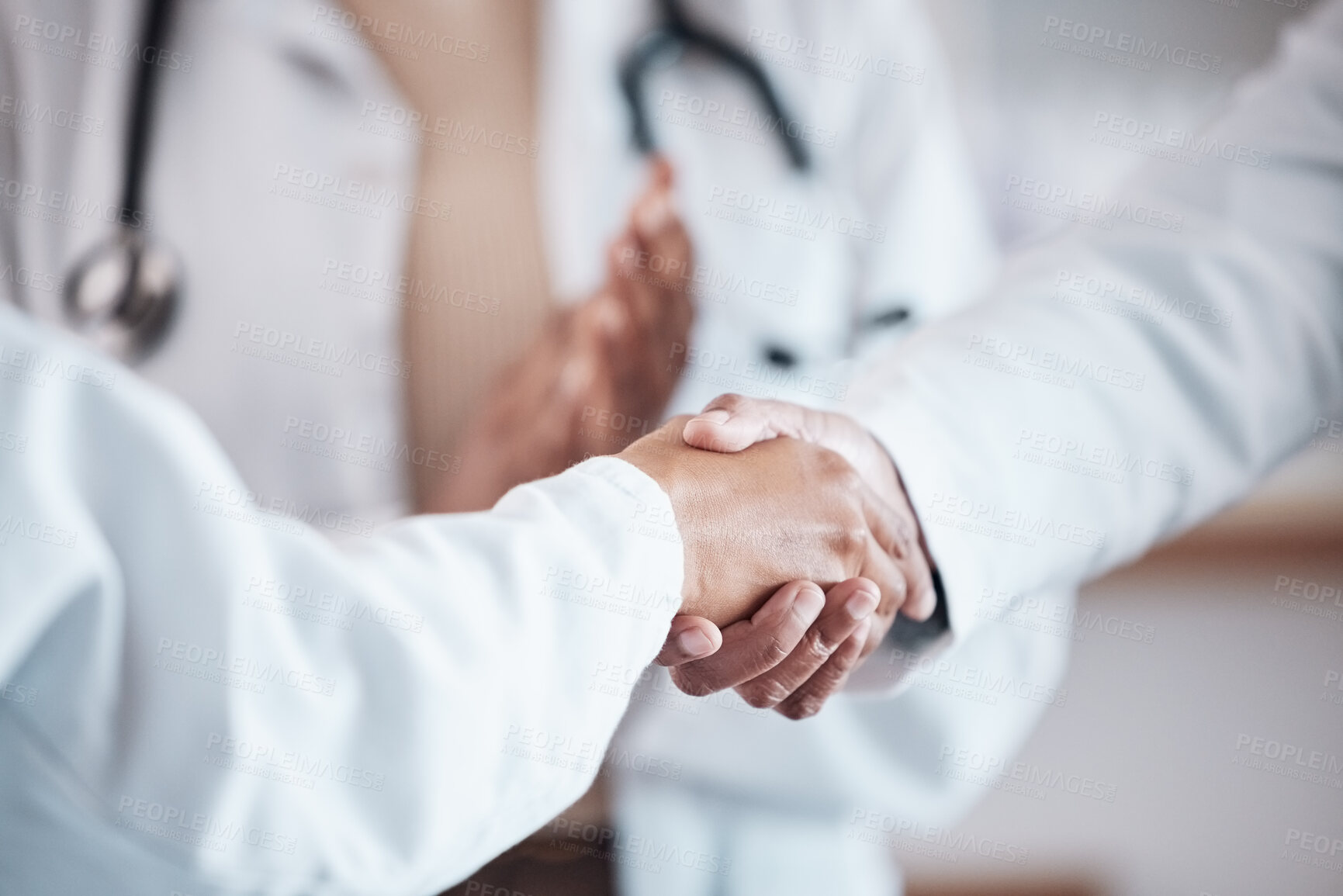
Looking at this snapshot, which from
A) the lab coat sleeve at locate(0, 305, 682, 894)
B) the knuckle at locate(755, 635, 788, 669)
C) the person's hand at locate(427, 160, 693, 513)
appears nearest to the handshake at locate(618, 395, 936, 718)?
the knuckle at locate(755, 635, 788, 669)

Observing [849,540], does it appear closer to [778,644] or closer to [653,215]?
[778,644]

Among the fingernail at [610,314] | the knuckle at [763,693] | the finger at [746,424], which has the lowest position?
the knuckle at [763,693]

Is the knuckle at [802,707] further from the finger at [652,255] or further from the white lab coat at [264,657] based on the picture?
the finger at [652,255]

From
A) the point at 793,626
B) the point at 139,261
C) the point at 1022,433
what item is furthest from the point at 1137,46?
the point at 139,261

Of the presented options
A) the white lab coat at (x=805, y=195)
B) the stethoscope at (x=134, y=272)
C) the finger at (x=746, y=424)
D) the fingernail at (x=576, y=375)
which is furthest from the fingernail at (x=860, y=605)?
the stethoscope at (x=134, y=272)

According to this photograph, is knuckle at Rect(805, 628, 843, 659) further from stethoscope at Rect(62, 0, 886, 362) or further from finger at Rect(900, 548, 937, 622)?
stethoscope at Rect(62, 0, 886, 362)

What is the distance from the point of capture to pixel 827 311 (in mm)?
785

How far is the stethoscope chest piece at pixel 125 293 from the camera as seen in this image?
0.70 m

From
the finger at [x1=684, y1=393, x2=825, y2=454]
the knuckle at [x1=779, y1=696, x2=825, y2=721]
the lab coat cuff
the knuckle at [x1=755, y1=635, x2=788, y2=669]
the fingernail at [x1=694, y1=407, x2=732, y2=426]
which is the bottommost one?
the knuckle at [x1=779, y1=696, x2=825, y2=721]

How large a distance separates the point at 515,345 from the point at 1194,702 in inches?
26.9

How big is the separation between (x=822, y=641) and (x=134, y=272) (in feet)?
1.97

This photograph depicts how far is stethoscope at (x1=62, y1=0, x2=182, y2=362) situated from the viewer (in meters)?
0.70

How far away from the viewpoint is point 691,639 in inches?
17.3

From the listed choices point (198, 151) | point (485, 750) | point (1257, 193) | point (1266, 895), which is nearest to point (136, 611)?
point (485, 750)
